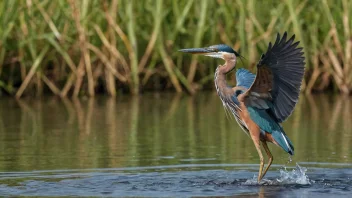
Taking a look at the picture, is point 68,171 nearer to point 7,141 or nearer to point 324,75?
point 7,141

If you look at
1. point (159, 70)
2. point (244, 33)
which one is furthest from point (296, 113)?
point (159, 70)

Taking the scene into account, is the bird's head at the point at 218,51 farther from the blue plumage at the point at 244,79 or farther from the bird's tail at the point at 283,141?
the bird's tail at the point at 283,141

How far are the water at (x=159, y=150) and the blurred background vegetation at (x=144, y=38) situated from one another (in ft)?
1.40

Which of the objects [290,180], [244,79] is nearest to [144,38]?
[244,79]

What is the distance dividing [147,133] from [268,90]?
11.4ft

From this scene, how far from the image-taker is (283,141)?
7395mm

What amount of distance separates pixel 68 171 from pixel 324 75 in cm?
722

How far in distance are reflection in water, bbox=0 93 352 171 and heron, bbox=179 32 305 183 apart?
91 cm

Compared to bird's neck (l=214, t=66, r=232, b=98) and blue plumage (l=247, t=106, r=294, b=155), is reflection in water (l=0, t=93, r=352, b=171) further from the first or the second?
bird's neck (l=214, t=66, r=232, b=98)

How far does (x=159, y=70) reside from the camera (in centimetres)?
1429

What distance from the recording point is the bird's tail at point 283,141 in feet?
24.0

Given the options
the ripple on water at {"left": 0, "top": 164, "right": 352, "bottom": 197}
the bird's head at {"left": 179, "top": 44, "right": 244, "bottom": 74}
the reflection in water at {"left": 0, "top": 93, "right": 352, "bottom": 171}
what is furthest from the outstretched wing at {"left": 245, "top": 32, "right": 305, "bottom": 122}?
the reflection in water at {"left": 0, "top": 93, "right": 352, "bottom": 171}

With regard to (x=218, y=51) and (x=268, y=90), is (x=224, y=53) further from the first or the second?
(x=268, y=90)

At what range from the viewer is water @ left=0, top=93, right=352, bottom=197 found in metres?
6.98
